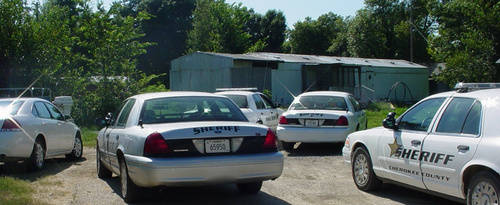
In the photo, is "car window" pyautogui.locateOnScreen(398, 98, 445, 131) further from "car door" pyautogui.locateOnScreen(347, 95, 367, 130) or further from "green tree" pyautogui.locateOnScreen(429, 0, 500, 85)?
"green tree" pyautogui.locateOnScreen(429, 0, 500, 85)

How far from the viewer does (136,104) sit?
24.1ft

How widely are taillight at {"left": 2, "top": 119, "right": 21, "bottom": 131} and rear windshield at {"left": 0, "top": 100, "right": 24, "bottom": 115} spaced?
1.05ft

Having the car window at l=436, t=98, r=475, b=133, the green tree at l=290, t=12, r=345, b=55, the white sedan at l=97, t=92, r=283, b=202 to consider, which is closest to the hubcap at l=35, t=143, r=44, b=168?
the white sedan at l=97, t=92, r=283, b=202

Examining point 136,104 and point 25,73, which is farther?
point 25,73

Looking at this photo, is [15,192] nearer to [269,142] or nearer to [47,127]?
[47,127]

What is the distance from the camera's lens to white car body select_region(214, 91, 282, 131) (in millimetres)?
13352

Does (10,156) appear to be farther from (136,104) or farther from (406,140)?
(406,140)

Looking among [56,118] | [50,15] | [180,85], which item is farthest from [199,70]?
[56,118]

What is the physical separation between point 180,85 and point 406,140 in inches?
1045

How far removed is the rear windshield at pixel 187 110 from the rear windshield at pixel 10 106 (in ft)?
11.9

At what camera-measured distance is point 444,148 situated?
6062mm

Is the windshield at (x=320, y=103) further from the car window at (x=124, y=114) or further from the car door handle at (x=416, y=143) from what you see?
the car door handle at (x=416, y=143)

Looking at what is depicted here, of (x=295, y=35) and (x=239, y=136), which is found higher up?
(x=295, y=35)

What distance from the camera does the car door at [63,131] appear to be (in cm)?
1102
